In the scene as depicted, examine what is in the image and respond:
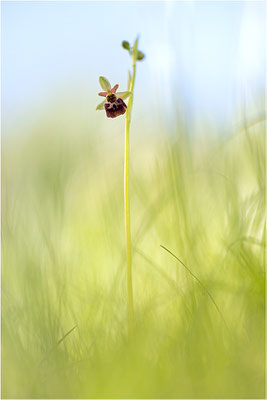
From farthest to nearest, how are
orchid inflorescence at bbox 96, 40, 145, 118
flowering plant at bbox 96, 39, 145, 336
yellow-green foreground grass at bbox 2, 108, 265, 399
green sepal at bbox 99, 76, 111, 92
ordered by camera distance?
green sepal at bbox 99, 76, 111, 92, orchid inflorescence at bbox 96, 40, 145, 118, flowering plant at bbox 96, 39, 145, 336, yellow-green foreground grass at bbox 2, 108, 265, 399

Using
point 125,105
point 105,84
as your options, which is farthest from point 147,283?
point 105,84

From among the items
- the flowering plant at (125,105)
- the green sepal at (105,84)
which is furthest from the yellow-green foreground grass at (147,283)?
the green sepal at (105,84)

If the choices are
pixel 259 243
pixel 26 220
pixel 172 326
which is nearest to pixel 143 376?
pixel 172 326

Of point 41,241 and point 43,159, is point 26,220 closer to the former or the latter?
point 41,241

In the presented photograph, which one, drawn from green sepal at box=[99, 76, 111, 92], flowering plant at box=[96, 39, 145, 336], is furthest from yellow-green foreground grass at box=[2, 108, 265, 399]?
green sepal at box=[99, 76, 111, 92]

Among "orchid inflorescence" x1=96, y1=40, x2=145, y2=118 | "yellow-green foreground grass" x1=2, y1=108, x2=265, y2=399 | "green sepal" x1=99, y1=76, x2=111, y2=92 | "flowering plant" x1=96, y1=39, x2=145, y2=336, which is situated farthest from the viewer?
"green sepal" x1=99, y1=76, x2=111, y2=92

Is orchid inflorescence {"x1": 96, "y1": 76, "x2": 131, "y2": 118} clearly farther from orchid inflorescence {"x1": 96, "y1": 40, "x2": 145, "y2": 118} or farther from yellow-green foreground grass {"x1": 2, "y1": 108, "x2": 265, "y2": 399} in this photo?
yellow-green foreground grass {"x1": 2, "y1": 108, "x2": 265, "y2": 399}

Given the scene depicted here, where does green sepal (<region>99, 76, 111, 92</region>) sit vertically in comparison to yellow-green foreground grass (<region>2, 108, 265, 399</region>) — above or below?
above

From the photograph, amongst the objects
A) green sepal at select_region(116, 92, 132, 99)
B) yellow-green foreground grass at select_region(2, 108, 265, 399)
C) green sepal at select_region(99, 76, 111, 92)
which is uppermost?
green sepal at select_region(99, 76, 111, 92)
